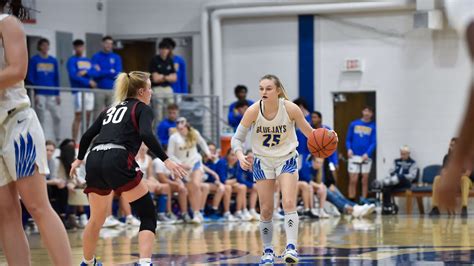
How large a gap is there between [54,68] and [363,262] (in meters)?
10.5

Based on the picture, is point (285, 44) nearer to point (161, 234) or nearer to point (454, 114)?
point (454, 114)

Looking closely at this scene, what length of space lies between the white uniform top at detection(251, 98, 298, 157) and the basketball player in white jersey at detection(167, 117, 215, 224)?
25.8 ft

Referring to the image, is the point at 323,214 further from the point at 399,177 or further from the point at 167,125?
the point at 167,125

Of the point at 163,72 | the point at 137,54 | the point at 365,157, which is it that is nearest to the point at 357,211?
the point at 365,157

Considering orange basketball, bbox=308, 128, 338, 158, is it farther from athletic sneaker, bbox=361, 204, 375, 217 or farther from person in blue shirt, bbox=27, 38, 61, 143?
athletic sneaker, bbox=361, 204, 375, 217

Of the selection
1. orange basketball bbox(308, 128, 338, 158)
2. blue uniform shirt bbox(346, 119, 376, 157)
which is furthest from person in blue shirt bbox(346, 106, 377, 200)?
orange basketball bbox(308, 128, 338, 158)

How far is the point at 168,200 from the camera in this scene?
56.8ft

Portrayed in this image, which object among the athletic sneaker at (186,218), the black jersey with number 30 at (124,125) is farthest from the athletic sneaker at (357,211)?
the black jersey with number 30 at (124,125)

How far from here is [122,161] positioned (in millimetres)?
7812

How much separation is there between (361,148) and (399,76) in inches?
78.8

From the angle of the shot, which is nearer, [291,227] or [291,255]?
[291,255]

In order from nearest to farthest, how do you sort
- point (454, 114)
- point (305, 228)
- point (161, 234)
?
point (161, 234) → point (305, 228) → point (454, 114)

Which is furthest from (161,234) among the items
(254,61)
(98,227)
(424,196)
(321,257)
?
(254,61)

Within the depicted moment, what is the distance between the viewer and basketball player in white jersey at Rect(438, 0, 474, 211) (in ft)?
11.6
